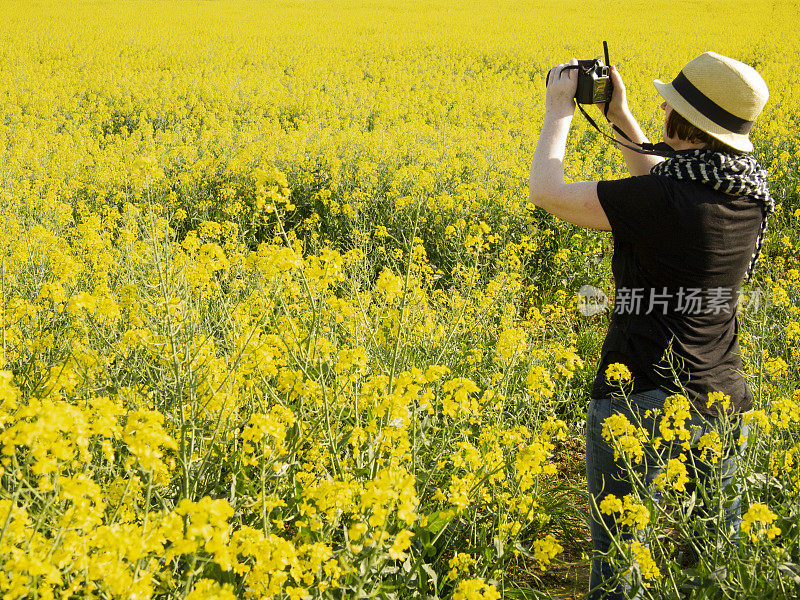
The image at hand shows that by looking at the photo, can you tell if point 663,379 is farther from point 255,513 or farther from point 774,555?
point 255,513

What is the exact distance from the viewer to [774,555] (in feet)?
4.94

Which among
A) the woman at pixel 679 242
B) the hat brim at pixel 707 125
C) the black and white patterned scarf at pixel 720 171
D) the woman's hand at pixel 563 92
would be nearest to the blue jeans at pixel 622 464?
the woman at pixel 679 242

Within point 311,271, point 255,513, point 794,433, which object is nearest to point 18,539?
point 255,513

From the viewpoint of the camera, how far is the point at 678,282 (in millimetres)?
1588

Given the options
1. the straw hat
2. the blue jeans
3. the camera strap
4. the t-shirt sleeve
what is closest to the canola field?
the blue jeans

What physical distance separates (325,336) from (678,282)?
1680 millimetres

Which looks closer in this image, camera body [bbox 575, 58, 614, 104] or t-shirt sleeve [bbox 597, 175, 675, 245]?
t-shirt sleeve [bbox 597, 175, 675, 245]

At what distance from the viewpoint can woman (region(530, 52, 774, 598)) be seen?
1.48 metres

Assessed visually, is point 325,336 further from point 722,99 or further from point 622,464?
point 722,99

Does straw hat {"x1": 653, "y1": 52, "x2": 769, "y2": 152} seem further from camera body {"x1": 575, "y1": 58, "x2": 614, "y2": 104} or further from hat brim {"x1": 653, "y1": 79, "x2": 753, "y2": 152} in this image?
camera body {"x1": 575, "y1": 58, "x2": 614, "y2": 104}

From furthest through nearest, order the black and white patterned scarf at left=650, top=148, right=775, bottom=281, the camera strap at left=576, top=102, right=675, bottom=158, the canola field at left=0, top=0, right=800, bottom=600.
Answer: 1. the camera strap at left=576, top=102, right=675, bottom=158
2. the black and white patterned scarf at left=650, top=148, right=775, bottom=281
3. the canola field at left=0, top=0, right=800, bottom=600

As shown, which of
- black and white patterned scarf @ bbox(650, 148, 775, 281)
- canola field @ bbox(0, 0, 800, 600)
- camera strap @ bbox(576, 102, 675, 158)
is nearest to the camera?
canola field @ bbox(0, 0, 800, 600)

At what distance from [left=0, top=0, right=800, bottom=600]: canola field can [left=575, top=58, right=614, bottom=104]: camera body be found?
0.61 meters

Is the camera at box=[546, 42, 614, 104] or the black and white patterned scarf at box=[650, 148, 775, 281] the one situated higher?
the camera at box=[546, 42, 614, 104]
